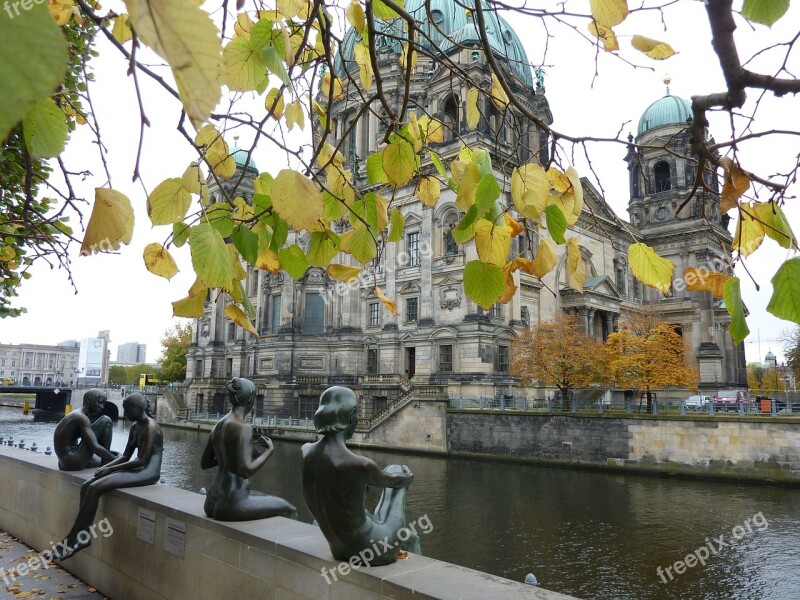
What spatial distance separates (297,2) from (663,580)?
496 inches

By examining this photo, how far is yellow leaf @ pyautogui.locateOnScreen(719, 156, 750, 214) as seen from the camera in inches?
85.0

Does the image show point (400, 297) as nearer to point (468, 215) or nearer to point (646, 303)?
point (646, 303)

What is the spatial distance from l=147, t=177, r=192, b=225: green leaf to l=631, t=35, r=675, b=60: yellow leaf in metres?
2.06

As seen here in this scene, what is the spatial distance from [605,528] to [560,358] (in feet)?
50.8

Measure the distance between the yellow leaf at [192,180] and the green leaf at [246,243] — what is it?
0.94 ft

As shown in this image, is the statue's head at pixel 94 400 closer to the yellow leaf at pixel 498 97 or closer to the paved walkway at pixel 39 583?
the paved walkway at pixel 39 583

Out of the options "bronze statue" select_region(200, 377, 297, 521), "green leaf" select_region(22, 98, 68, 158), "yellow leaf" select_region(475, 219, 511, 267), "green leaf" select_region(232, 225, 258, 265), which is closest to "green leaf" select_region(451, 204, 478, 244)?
"yellow leaf" select_region(475, 219, 511, 267)

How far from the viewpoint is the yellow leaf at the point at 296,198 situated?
2225mm

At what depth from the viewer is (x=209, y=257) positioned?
1.96 meters

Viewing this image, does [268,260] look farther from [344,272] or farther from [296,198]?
[296,198]

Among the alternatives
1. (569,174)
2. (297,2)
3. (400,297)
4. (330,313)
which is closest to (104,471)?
(297,2)

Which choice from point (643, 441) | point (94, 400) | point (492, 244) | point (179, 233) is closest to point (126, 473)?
point (94, 400)

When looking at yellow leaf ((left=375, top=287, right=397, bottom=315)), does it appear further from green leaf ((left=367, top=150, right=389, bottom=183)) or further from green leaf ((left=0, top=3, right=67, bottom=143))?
green leaf ((left=0, top=3, right=67, bottom=143))

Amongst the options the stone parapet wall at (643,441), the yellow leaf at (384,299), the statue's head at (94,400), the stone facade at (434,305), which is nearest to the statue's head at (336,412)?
the yellow leaf at (384,299)
